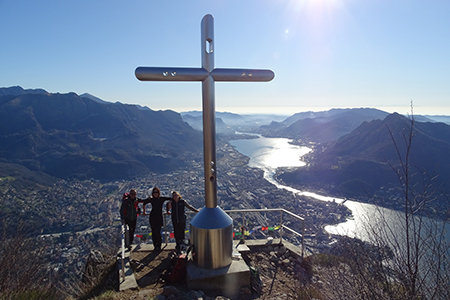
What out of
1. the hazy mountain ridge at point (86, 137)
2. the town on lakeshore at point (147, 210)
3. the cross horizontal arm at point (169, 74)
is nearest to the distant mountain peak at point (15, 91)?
the hazy mountain ridge at point (86, 137)

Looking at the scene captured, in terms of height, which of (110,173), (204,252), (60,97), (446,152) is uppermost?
(60,97)

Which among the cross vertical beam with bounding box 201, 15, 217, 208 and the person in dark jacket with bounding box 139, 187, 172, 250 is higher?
the cross vertical beam with bounding box 201, 15, 217, 208

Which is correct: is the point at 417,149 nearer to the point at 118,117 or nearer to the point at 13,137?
the point at 118,117

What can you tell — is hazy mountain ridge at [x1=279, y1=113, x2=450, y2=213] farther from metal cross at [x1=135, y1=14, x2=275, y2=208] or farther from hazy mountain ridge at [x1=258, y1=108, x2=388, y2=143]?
hazy mountain ridge at [x1=258, y1=108, x2=388, y2=143]

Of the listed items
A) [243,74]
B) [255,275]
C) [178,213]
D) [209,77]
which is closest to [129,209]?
[178,213]

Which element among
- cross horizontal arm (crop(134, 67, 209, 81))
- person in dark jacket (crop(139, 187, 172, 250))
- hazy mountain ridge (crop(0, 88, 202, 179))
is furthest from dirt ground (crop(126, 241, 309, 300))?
hazy mountain ridge (crop(0, 88, 202, 179))

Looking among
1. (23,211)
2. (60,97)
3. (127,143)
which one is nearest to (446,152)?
(23,211)

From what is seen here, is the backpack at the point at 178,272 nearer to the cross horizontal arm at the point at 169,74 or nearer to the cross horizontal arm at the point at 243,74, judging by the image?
the cross horizontal arm at the point at 169,74
